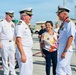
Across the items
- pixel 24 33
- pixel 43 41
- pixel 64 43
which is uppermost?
pixel 24 33

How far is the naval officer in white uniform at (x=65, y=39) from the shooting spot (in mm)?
6641

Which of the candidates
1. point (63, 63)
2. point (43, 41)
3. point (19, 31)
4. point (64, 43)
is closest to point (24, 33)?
point (19, 31)

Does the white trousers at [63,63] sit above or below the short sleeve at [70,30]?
below

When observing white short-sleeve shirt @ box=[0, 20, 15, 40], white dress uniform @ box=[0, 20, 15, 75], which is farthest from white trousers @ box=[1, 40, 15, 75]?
white short-sleeve shirt @ box=[0, 20, 15, 40]

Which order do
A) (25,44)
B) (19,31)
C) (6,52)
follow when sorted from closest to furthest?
1. (19,31)
2. (25,44)
3. (6,52)

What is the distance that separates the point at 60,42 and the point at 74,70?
3.54 meters

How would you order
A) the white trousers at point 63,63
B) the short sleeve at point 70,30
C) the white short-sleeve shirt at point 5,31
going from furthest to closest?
the white short-sleeve shirt at point 5,31
the white trousers at point 63,63
the short sleeve at point 70,30

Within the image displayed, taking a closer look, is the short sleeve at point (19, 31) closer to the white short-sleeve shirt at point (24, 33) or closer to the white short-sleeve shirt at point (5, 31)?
the white short-sleeve shirt at point (24, 33)

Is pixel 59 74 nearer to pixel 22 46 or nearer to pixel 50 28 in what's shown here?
pixel 22 46

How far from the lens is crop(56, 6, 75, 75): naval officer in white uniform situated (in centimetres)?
664

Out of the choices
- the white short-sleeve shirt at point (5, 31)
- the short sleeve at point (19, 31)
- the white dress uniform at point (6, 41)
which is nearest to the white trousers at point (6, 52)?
the white dress uniform at point (6, 41)

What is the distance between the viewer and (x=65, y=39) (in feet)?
22.1

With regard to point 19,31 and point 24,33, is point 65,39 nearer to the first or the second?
point 24,33

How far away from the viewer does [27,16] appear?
20.6 feet
